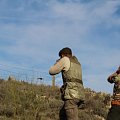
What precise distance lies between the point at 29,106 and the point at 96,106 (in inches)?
223

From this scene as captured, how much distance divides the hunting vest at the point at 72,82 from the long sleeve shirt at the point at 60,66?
89mm

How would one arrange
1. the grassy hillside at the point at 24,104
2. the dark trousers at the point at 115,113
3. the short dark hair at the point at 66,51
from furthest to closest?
the grassy hillside at the point at 24,104 < the short dark hair at the point at 66,51 < the dark trousers at the point at 115,113

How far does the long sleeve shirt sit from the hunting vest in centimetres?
9

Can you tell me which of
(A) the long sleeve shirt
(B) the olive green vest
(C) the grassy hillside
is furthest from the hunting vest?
(C) the grassy hillside

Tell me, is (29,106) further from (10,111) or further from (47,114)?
(47,114)

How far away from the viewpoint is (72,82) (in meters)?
9.42

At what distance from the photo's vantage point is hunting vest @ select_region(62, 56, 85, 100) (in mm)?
9406


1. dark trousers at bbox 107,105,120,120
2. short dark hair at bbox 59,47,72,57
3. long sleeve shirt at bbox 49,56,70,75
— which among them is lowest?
dark trousers at bbox 107,105,120,120

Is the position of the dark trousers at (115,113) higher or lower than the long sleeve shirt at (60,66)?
lower

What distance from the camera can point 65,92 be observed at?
9.45m

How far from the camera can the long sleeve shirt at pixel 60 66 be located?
30.7 feet

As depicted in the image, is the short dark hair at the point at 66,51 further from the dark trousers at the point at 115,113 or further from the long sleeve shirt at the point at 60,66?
the dark trousers at the point at 115,113

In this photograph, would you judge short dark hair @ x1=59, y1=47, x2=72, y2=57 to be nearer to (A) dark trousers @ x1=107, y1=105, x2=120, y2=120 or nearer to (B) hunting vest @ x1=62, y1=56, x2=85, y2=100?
(B) hunting vest @ x1=62, y1=56, x2=85, y2=100

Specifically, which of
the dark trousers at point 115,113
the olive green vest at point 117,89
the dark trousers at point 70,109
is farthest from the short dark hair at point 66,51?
the dark trousers at point 115,113
